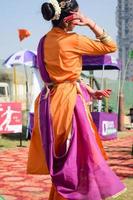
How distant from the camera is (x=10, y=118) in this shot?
9984mm

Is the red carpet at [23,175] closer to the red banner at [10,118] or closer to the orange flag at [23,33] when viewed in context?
the red banner at [10,118]

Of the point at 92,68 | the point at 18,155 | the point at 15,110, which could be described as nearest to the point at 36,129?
the point at 18,155

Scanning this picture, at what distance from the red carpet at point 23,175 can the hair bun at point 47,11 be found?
1909 millimetres

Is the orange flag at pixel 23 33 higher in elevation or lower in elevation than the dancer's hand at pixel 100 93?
higher

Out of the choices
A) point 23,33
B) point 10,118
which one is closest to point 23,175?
point 10,118

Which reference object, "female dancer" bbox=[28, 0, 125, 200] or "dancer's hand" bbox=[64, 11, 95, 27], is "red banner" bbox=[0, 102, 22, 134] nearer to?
"female dancer" bbox=[28, 0, 125, 200]

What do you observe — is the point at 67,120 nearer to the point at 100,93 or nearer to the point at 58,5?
the point at 100,93

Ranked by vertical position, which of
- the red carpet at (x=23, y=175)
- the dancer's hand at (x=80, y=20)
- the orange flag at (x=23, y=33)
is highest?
the orange flag at (x=23, y=33)

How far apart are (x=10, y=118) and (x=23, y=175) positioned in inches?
145

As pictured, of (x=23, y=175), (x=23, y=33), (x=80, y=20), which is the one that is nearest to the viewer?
(x=80, y=20)

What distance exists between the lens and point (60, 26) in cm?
364

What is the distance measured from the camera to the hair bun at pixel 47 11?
11.7 ft

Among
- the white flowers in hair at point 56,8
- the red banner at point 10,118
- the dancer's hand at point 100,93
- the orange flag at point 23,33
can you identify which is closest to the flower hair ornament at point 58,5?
the white flowers in hair at point 56,8

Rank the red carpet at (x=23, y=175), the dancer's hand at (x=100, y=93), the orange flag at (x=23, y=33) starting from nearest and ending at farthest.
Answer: the dancer's hand at (x=100, y=93), the red carpet at (x=23, y=175), the orange flag at (x=23, y=33)
